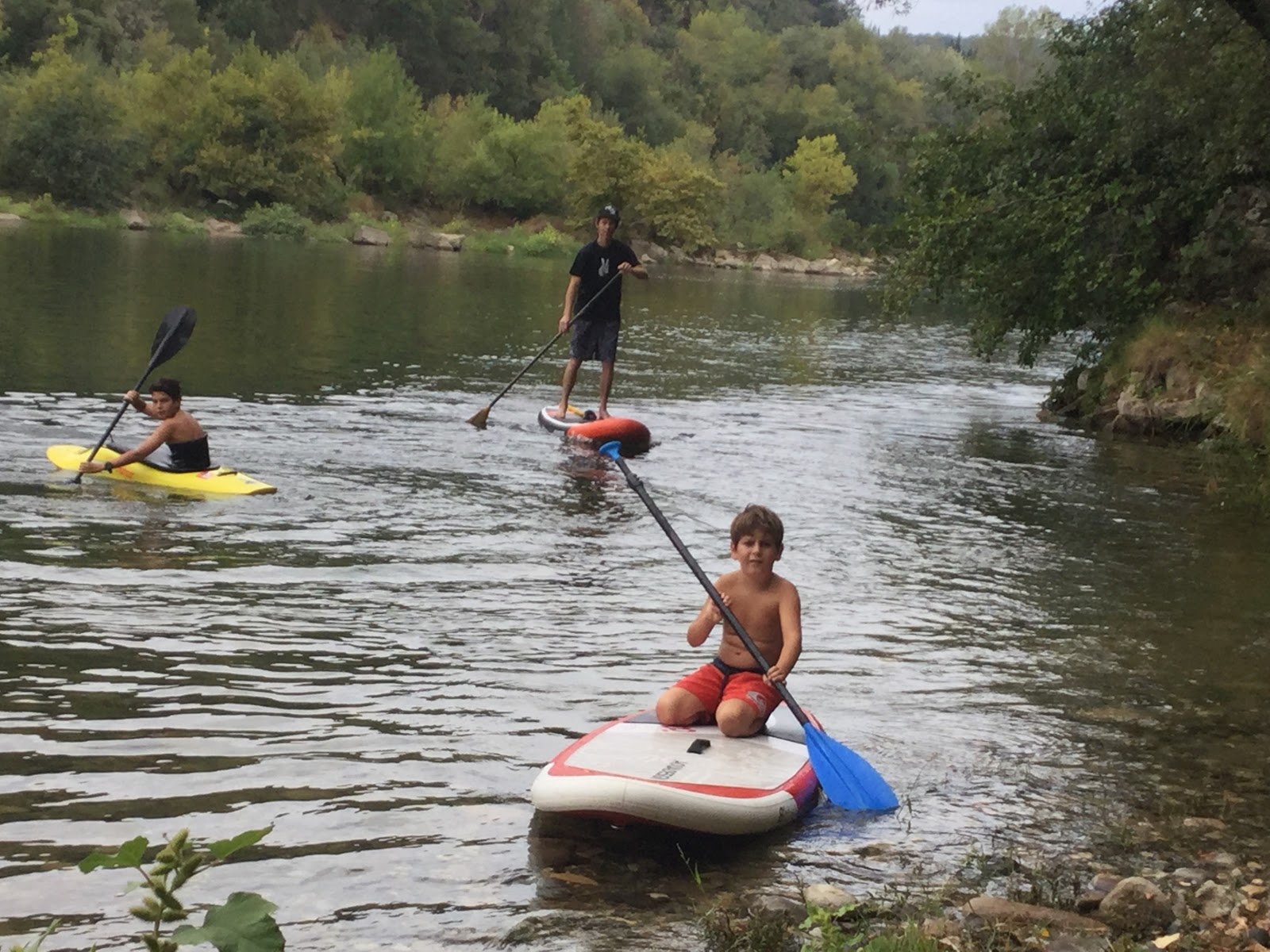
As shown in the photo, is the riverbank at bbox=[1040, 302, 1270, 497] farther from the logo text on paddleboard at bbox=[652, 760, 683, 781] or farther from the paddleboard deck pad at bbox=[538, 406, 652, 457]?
the logo text on paddleboard at bbox=[652, 760, 683, 781]

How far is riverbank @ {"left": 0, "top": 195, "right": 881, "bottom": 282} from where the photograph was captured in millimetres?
58013

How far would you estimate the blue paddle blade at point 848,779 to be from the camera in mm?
5441

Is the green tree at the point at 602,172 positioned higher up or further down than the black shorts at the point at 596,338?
higher up

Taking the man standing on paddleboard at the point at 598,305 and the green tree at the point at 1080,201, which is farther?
the green tree at the point at 1080,201

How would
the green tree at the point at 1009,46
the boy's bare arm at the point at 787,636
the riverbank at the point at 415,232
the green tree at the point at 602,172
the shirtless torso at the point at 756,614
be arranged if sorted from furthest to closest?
the green tree at the point at 1009,46 → the green tree at the point at 602,172 → the riverbank at the point at 415,232 → the shirtless torso at the point at 756,614 → the boy's bare arm at the point at 787,636

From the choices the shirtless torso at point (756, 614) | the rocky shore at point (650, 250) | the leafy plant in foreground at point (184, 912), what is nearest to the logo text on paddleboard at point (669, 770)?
the shirtless torso at point (756, 614)

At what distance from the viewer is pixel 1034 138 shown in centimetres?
1750

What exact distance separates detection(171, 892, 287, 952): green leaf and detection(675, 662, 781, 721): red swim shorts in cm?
336

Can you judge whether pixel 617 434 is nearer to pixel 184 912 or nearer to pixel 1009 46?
pixel 184 912

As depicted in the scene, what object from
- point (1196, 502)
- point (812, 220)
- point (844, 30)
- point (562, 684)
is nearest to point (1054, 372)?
point (1196, 502)

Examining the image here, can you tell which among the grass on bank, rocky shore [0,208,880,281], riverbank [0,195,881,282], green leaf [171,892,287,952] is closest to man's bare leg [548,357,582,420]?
green leaf [171,892,287,952]

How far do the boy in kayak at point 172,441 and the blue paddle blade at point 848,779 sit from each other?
21.4 feet

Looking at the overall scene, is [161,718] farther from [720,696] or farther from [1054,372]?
[1054,372]

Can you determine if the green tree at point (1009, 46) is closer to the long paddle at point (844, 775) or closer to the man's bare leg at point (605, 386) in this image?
the man's bare leg at point (605, 386)
